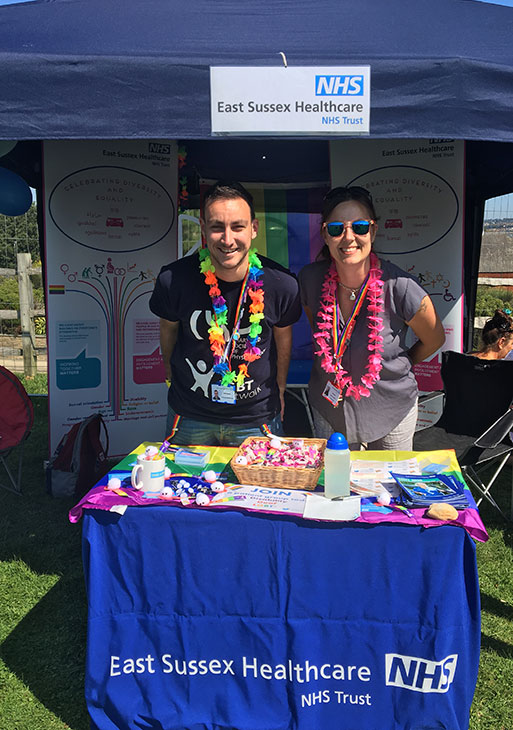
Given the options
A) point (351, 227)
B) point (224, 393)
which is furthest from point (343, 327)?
point (224, 393)

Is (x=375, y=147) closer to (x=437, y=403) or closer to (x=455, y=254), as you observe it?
(x=455, y=254)

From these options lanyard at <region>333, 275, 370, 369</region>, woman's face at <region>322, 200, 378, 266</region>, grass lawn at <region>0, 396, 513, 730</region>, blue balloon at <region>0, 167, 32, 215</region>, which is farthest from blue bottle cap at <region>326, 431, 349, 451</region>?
blue balloon at <region>0, 167, 32, 215</region>

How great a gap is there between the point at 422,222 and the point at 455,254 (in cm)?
30

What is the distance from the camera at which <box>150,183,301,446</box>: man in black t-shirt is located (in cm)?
220

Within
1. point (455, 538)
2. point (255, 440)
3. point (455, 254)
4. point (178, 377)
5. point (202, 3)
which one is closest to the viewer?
point (455, 538)

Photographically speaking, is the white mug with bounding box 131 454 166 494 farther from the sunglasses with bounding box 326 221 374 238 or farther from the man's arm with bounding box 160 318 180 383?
the sunglasses with bounding box 326 221 374 238

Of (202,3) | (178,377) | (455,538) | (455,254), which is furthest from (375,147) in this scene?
(455,538)

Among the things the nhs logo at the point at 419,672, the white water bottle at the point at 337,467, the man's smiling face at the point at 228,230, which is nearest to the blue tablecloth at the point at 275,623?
the nhs logo at the point at 419,672

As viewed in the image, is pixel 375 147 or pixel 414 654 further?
pixel 375 147

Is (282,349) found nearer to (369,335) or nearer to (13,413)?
(369,335)

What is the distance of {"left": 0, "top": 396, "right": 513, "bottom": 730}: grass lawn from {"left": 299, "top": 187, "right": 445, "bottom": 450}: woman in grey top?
0.91 metres

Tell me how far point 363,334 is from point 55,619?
1.78 m

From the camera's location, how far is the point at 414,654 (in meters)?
1.74

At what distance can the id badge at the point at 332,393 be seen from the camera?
226 cm
